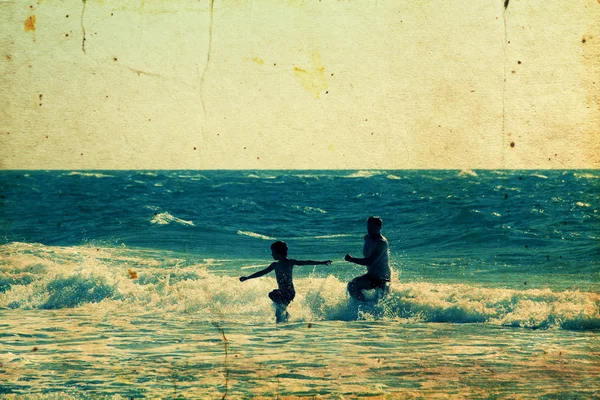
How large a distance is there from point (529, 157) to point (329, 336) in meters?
3.67

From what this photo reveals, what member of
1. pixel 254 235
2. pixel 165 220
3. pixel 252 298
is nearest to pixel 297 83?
pixel 252 298

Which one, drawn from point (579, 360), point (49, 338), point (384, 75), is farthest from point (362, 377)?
point (384, 75)

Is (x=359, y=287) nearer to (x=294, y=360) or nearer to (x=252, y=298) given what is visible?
(x=252, y=298)

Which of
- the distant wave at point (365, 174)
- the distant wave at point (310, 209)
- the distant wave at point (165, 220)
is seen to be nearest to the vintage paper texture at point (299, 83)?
the distant wave at point (165, 220)

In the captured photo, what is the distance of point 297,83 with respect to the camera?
8.07 m

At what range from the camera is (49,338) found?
6.85 meters

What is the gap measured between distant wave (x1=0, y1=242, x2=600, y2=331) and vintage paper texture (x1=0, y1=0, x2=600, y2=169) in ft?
6.05

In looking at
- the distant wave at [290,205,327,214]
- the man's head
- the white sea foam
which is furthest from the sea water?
the white sea foam

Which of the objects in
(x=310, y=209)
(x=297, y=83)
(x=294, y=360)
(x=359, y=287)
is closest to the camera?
(x=294, y=360)

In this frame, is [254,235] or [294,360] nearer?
[294,360]

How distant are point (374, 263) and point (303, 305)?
1319mm

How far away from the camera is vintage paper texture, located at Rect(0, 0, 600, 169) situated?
784cm

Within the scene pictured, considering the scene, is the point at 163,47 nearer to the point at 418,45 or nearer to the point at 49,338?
the point at 418,45

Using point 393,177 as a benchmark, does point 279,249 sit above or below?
below
